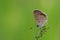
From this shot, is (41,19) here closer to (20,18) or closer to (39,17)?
(39,17)

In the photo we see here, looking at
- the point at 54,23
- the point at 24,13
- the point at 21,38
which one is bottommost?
the point at 21,38

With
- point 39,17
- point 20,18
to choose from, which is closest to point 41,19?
point 39,17

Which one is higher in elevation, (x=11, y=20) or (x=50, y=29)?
(x=11, y=20)

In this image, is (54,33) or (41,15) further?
(54,33)

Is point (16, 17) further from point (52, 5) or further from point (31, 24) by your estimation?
point (52, 5)

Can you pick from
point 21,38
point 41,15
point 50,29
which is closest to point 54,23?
point 50,29

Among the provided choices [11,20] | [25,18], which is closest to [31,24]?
[25,18]
